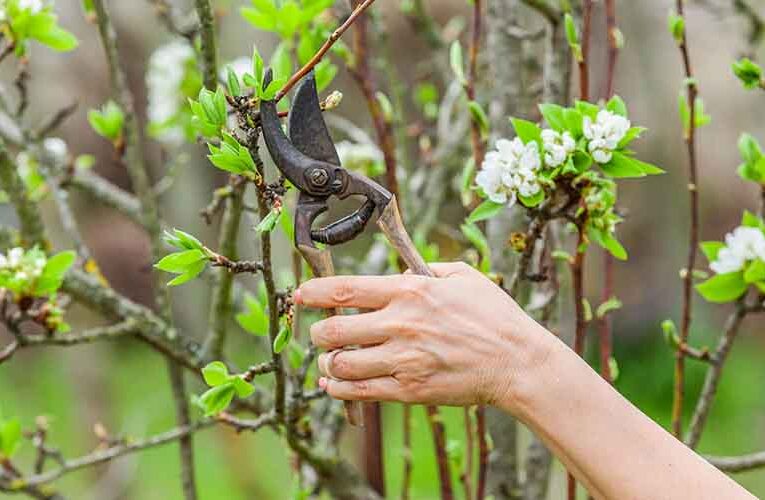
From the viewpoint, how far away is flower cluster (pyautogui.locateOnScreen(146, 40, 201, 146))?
1.75m

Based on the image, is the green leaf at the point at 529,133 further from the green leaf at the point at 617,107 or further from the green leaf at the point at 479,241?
the green leaf at the point at 479,241

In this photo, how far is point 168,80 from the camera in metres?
1.75

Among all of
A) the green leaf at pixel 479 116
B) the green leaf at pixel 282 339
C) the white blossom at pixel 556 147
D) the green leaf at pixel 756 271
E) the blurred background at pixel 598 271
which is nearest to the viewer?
the green leaf at pixel 282 339

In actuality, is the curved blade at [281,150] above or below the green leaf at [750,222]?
above

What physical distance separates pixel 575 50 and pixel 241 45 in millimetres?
1927

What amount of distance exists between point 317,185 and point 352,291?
113mm

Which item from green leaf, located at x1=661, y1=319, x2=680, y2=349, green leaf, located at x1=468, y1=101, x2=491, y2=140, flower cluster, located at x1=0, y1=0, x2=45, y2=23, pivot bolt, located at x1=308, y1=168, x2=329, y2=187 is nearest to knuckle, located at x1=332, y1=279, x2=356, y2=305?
pivot bolt, located at x1=308, y1=168, x2=329, y2=187

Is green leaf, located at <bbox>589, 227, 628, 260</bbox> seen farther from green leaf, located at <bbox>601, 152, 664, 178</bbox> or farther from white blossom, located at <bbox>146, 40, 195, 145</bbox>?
white blossom, located at <bbox>146, 40, 195, 145</bbox>

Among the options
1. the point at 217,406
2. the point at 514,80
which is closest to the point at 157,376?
A: the point at 514,80

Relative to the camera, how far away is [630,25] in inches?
203

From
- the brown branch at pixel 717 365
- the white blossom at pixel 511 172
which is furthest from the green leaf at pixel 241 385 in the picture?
the brown branch at pixel 717 365

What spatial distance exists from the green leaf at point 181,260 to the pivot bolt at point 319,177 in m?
0.12

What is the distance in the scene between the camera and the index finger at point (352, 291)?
895 mm

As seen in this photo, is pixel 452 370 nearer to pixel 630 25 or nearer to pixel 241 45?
pixel 241 45
